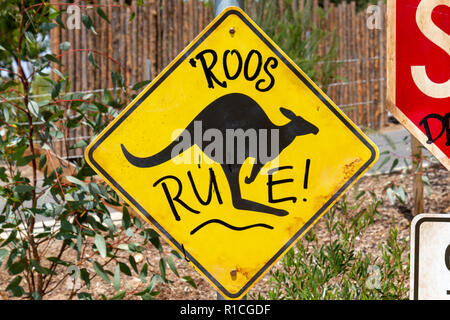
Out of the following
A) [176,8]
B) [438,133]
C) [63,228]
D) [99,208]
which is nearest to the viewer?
[438,133]

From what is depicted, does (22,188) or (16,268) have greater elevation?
(22,188)

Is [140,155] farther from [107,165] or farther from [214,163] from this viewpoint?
[214,163]

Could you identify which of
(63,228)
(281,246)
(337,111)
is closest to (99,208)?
(63,228)

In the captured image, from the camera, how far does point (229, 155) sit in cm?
215

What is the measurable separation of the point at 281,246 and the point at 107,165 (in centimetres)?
75

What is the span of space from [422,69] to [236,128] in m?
0.83

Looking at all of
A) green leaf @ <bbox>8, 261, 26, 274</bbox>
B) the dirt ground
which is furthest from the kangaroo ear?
green leaf @ <bbox>8, 261, 26, 274</bbox>

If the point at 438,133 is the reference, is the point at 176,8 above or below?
above

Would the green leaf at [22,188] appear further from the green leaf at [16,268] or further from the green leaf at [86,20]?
the green leaf at [86,20]

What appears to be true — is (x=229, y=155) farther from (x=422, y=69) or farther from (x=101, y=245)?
(x=101, y=245)

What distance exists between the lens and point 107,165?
7.18 ft

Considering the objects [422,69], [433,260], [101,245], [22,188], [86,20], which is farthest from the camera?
[86,20]

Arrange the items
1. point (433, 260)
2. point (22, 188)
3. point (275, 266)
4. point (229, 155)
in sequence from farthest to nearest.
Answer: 1. point (275, 266)
2. point (22, 188)
3. point (229, 155)
4. point (433, 260)

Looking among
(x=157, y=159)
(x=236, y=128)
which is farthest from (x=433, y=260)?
(x=157, y=159)
